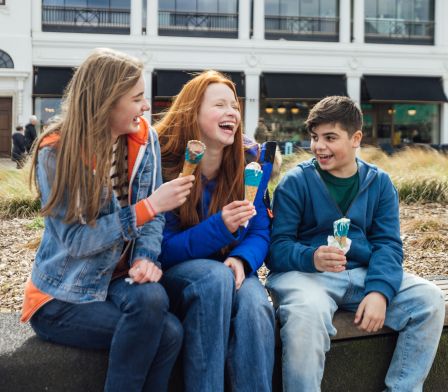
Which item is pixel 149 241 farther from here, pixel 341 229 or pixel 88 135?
pixel 341 229

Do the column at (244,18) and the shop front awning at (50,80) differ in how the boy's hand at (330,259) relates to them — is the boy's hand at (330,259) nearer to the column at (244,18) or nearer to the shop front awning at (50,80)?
the shop front awning at (50,80)

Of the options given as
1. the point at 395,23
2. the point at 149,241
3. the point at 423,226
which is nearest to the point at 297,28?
the point at 395,23

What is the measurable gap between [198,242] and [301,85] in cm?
2035

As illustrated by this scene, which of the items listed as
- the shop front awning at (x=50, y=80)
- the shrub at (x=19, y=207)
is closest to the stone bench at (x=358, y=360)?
the shrub at (x=19, y=207)

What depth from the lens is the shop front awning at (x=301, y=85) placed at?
70.8 feet

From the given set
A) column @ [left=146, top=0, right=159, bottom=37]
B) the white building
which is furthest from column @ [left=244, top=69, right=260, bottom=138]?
column @ [left=146, top=0, right=159, bottom=37]

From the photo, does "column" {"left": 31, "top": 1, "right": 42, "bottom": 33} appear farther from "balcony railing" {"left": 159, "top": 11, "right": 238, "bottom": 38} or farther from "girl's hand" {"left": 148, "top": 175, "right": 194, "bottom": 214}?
"girl's hand" {"left": 148, "top": 175, "right": 194, "bottom": 214}

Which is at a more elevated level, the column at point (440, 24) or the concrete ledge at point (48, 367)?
the column at point (440, 24)

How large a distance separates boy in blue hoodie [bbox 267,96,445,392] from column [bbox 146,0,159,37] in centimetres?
1992

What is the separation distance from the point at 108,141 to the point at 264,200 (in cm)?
85

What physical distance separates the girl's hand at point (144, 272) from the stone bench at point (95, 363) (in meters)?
0.32

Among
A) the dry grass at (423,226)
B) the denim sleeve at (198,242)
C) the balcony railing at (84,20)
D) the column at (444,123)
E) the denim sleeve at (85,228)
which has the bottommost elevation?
the dry grass at (423,226)

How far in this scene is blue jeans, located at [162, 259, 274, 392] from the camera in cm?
203

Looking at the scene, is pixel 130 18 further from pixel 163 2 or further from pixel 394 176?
pixel 394 176
